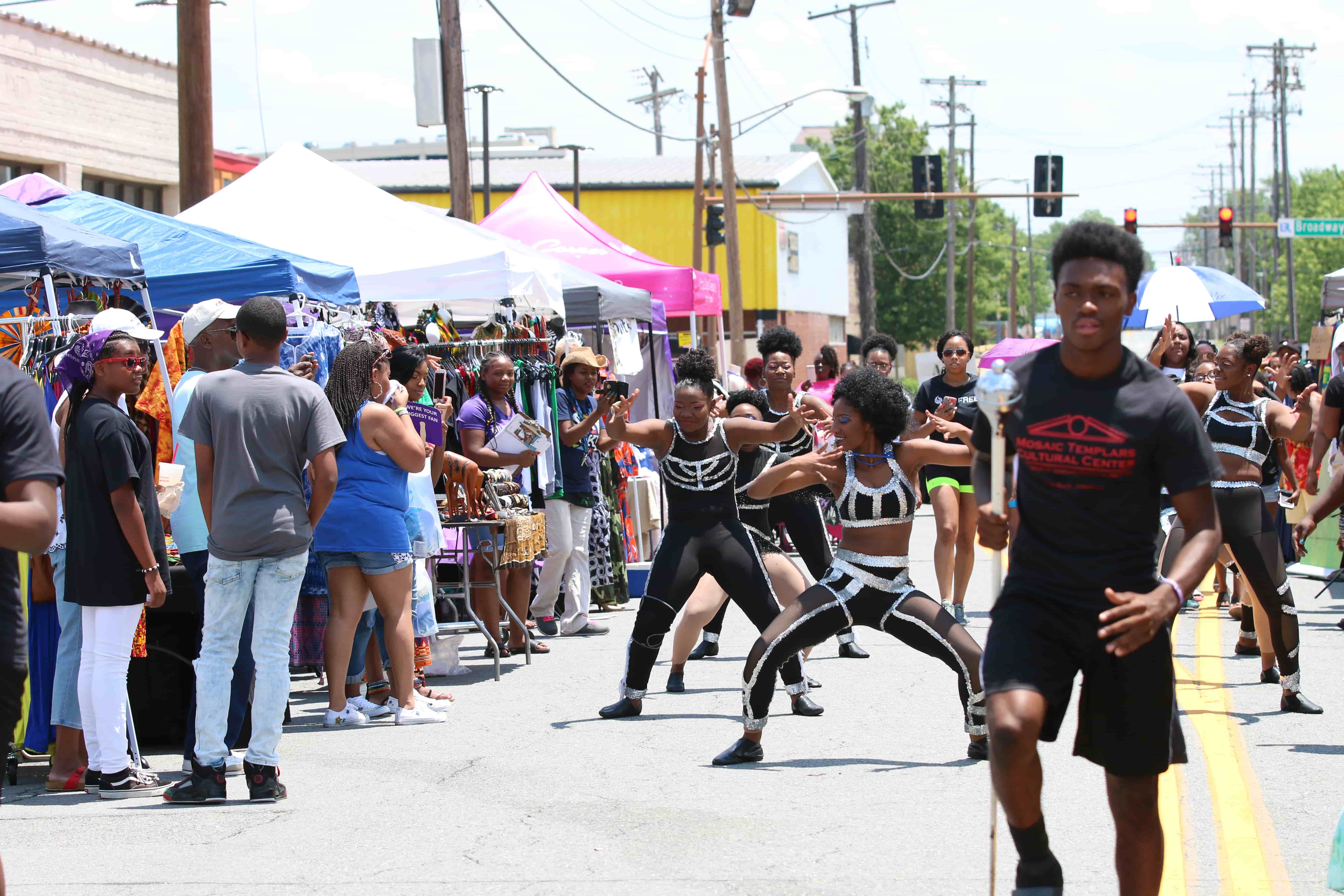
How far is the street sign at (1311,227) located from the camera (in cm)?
3419

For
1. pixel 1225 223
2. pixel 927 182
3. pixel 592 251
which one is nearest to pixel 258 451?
pixel 592 251

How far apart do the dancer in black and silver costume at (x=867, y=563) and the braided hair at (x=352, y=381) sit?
7.49 feet

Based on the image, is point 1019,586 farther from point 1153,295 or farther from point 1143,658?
point 1153,295

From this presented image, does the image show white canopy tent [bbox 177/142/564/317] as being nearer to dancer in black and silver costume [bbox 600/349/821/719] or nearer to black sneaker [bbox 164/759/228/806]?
dancer in black and silver costume [bbox 600/349/821/719]

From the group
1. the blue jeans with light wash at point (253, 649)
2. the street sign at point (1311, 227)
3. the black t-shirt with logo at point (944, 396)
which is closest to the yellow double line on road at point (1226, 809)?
the black t-shirt with logo at point (944, 396)

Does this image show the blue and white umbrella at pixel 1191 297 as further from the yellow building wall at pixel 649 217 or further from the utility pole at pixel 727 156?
the yellow building wall at pixel 649 217

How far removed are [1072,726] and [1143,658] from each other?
378cm

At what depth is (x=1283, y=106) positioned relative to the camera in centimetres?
6750

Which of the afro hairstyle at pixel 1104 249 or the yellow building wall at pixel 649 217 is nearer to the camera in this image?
the afro hairstyle at pixel 1104 249

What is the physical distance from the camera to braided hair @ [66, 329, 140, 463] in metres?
6.80

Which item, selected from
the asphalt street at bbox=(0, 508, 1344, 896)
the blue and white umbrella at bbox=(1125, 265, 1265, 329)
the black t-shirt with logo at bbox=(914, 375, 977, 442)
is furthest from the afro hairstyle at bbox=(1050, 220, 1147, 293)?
the blue and white umbrella at bbox=(1125, 265, 1265, 329)

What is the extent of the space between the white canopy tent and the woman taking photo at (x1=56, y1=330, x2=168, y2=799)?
15.6 feet

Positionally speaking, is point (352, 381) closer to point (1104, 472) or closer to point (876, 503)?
point (876, 503)

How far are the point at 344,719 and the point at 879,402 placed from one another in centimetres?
362
